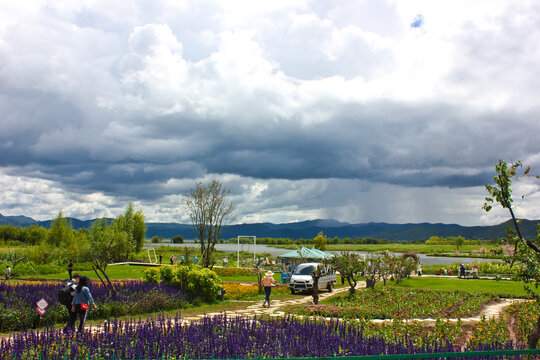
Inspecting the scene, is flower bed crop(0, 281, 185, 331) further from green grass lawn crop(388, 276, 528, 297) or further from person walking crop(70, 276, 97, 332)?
green grass lawn crop(388, 276, 528, 297)

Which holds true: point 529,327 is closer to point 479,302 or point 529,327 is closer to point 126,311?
point 479,302

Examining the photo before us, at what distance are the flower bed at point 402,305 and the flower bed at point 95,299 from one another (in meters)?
5.48

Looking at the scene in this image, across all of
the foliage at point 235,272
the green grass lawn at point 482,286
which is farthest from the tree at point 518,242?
the foliage at point 235,272

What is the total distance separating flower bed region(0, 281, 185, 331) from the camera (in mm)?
11052

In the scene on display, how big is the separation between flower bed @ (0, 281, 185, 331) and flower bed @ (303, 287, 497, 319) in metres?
5.48

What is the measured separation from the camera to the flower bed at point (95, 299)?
1105 centimetres

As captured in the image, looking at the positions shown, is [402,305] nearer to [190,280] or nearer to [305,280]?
[305,280]

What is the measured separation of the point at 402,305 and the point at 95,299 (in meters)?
11.5

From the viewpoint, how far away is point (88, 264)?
39.5 meters

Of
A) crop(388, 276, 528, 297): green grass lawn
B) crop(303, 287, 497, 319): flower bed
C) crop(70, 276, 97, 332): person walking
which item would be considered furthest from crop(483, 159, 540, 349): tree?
crop(388, 276, 528, 297): green grass lawn

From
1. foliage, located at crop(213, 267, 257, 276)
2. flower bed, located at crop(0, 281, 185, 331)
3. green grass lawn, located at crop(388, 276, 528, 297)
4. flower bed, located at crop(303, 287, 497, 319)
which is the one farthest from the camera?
foliage, located at crop(213, 267, 257, 276)

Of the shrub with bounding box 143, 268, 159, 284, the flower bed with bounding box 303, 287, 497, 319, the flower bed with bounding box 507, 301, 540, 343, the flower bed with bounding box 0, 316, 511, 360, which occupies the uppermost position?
the flower bed with bounding box 0, 316, 511, 360

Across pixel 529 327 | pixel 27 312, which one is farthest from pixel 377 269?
pixel 27 312

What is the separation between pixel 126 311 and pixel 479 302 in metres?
14.9
